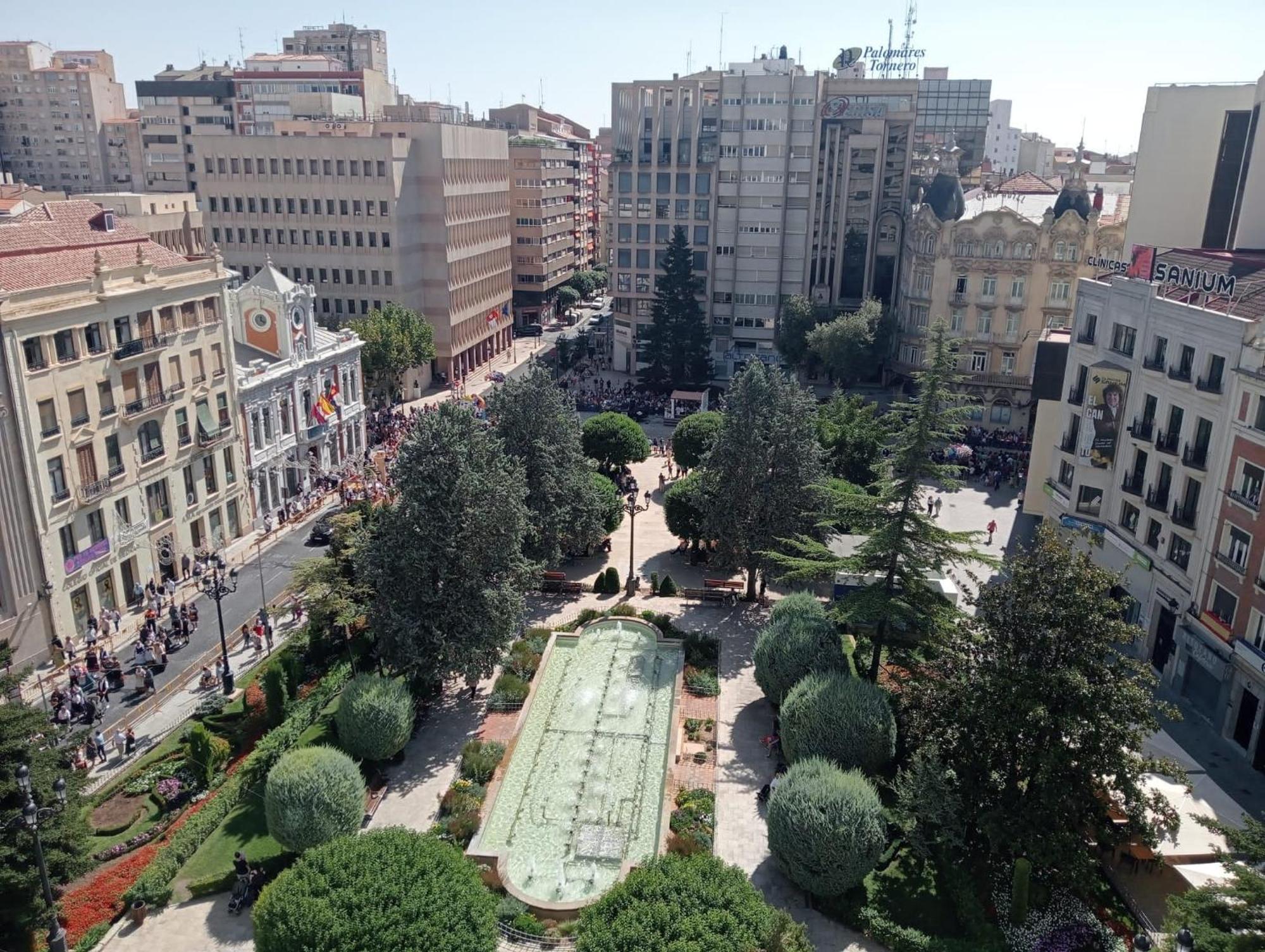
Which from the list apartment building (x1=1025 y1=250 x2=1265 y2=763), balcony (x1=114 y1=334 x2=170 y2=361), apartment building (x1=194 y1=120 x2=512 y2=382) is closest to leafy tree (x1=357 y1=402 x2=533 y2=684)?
balcony (x1=114 y1=334 x2=170 y2=361)

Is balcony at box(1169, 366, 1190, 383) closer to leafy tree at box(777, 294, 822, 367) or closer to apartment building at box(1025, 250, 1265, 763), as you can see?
apartment building at box(1025, 250, 1265, 763)

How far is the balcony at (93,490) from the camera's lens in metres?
39.9

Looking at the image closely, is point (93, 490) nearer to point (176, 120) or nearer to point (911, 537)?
point (911, 537)

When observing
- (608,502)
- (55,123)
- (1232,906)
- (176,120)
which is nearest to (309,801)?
(1232,906)

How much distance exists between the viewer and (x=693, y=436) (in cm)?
5662

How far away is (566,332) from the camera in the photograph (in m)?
120

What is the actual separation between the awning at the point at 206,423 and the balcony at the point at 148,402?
2.18 metres

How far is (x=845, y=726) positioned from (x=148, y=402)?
34474 mm

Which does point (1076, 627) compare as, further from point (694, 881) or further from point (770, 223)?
point (770, 223)

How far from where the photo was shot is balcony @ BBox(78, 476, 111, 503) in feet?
131

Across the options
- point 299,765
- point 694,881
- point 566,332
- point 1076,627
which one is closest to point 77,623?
point 299,765

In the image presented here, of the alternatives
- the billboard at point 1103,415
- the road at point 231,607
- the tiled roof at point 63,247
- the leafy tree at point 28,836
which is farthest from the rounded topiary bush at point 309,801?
the billboard at point 1103,415

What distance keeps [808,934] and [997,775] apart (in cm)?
660

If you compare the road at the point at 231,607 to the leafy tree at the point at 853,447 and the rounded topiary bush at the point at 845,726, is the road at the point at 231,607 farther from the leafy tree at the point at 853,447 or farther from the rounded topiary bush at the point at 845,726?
the leafy tree at the point at 853,447
